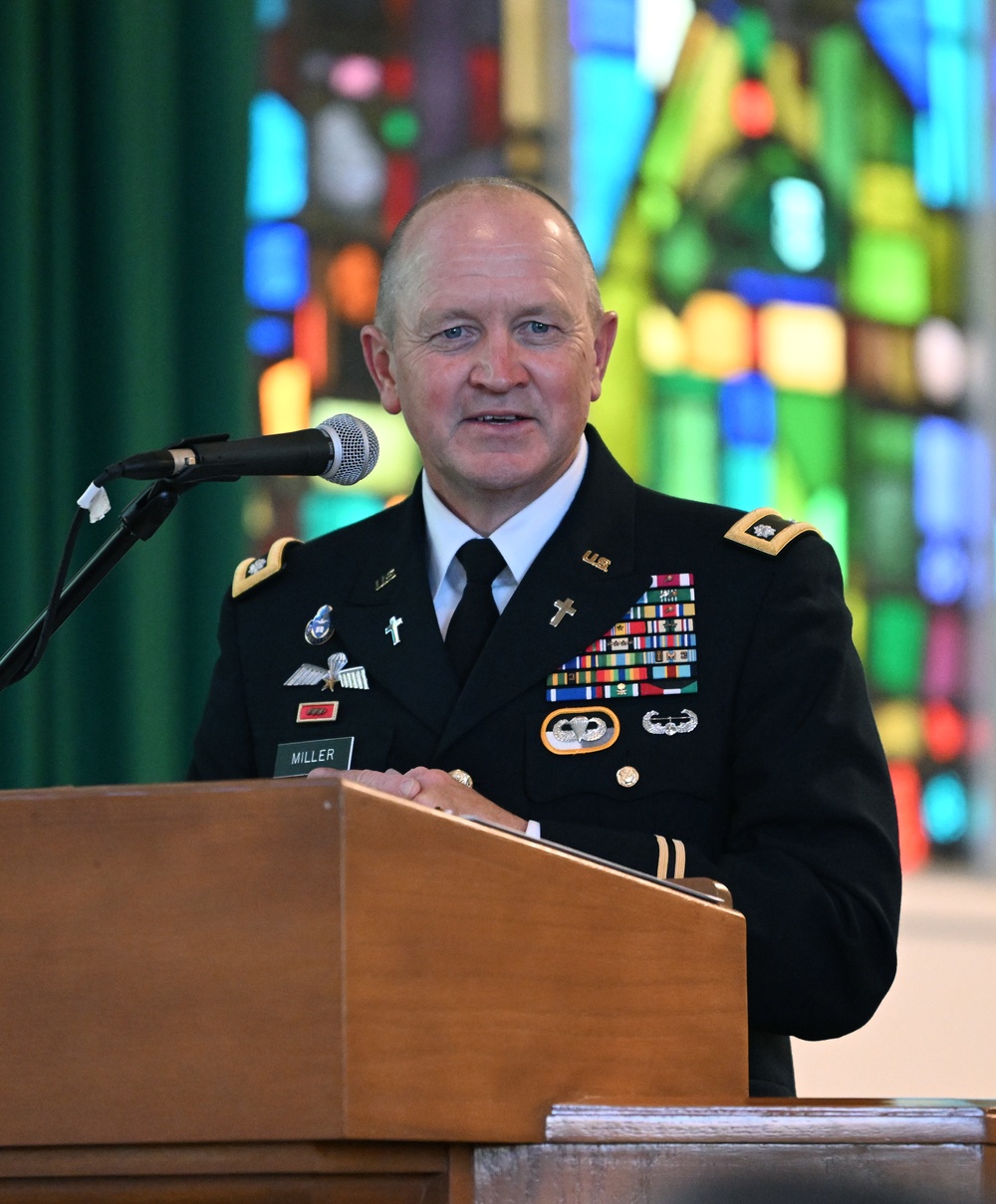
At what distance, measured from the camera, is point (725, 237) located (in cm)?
432

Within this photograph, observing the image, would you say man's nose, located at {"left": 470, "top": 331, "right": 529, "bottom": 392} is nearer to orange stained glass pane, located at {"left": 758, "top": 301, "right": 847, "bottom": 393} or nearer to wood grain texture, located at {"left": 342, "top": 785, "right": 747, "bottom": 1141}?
wood grain texture, located at {"left": 342, "top": 785, "right": 747, "bottom": 1141}

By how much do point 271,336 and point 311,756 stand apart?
1.86 meters

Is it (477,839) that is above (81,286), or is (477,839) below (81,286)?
below

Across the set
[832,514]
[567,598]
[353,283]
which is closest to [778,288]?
[832,514]

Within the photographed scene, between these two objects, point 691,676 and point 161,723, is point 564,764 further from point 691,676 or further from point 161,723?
point 161,723

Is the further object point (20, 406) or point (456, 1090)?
point (20, 406)

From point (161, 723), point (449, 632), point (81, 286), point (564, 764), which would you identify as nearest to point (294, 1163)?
point (564, 764)

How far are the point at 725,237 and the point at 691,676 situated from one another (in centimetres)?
253

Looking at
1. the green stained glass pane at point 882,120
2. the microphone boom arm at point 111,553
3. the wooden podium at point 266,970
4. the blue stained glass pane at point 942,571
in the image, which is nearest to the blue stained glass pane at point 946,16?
the green stained glass pane at point 882,120

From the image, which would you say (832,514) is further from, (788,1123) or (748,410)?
(788,1123)

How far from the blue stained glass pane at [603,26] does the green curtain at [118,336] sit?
98 centimetres

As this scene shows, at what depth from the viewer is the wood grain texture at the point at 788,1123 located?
46.7 inches

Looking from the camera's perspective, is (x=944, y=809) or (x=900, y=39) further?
(x=900, y=39)

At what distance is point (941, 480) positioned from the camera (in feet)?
14.4
